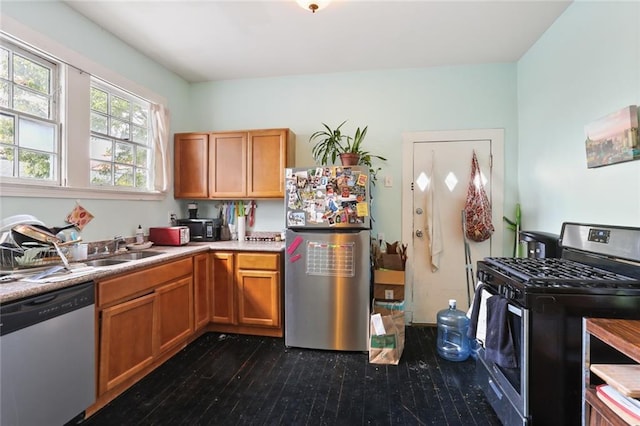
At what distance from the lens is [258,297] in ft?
9.22

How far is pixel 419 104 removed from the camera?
10.4 feet

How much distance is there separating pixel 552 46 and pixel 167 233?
12.2ft

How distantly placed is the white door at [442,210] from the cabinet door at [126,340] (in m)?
2.38

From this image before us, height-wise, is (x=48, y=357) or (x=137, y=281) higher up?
(x=137, y=281)

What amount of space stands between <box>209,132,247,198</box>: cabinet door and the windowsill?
62 cm

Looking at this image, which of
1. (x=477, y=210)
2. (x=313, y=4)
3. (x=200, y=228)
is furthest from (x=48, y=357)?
(x=477, y=210)

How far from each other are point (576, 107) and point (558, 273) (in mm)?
1311

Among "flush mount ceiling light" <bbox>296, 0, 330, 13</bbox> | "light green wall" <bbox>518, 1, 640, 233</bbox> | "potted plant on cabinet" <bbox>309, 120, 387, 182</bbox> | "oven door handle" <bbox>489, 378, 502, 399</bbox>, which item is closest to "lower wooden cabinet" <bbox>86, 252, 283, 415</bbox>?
"potted plant on cabinet" <bbox>309, 120, 387, 182</bbox>

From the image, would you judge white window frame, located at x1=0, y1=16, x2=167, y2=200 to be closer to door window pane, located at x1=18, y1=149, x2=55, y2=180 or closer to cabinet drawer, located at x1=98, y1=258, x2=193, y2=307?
door window pane, located at x1=18, y1=149, x2=55, y2=180

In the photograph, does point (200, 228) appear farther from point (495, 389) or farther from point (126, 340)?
point (495, 389)

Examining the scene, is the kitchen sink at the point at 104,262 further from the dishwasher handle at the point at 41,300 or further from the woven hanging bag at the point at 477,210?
the woven hanging bag at the point at 477,210

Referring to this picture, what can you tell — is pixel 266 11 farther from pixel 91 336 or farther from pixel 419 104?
pixel 91 336

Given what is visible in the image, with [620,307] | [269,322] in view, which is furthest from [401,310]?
[620,307]

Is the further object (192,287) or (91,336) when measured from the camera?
(192,287)
